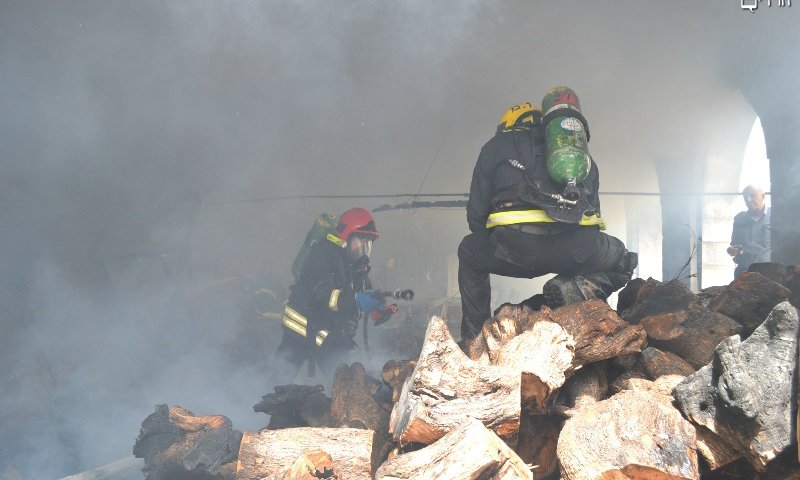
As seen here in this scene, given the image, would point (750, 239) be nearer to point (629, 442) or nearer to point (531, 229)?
point (531, 229)

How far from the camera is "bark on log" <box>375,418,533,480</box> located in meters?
1.73

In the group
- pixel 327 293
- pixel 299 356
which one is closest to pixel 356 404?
pixel 327 293

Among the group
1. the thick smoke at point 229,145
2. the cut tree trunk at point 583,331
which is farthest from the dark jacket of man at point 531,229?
the thick smoke at point 229,145

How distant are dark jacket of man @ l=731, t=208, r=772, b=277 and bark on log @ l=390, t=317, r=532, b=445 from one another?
17.6 ft

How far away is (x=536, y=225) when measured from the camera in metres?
3.32

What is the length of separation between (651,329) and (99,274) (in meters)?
5.52

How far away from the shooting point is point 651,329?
2727 millimetres

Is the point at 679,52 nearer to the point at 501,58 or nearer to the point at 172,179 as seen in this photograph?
the point at 501,58

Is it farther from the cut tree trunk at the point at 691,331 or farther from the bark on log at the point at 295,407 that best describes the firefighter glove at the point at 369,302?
the cut tree trunk at the point at 691,331

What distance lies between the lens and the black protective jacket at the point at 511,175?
3348mm

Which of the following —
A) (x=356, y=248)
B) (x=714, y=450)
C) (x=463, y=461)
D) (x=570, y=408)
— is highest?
(x=356, y=248)

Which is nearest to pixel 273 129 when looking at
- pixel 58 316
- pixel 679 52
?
pixel 58 316

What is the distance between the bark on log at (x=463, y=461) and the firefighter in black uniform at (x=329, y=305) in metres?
3.07

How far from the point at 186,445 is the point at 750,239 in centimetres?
624
